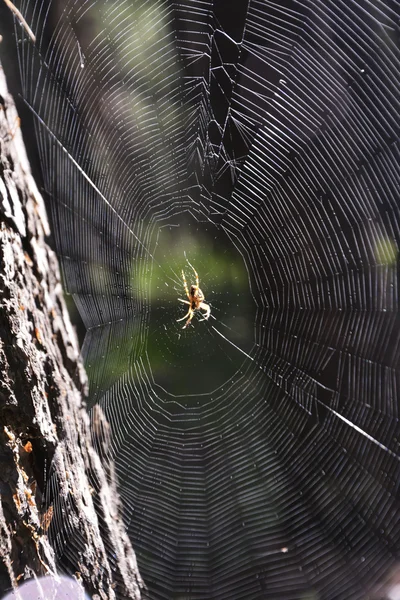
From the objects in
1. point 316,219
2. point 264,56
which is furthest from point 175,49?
point 316,219

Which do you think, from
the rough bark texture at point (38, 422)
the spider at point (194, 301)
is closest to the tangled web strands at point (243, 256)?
the rough bark texture at point (38, 422)

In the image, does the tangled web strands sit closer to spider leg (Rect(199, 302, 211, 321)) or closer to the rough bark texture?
the rough bark texture

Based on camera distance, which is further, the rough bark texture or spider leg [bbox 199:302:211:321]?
spider leg [bbox 199:302:211:321]

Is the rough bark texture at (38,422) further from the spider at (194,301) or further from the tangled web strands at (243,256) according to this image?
the spider at (194,301)

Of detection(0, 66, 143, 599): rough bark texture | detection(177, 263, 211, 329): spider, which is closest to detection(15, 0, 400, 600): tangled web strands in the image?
detection(0, 66, 143, 599): rough bark texture

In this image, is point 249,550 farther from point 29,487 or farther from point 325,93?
point 325,93
